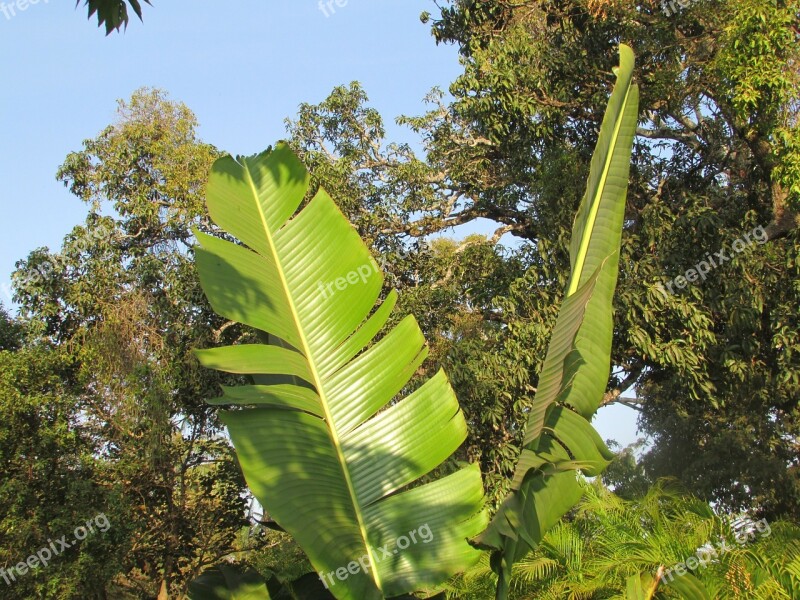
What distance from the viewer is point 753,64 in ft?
23.5

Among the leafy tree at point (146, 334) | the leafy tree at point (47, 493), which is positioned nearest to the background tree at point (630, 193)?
the leafy tree at point (146, 334)

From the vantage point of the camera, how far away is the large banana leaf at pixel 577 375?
2.38 m

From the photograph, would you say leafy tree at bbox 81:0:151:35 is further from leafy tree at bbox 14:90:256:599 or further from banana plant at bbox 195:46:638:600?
leafy tree at bbox 14:90:256:599

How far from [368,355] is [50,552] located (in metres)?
7.99

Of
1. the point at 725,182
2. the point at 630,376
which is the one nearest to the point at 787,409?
the point at 630,376

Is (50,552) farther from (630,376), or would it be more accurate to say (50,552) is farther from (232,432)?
(232,432)

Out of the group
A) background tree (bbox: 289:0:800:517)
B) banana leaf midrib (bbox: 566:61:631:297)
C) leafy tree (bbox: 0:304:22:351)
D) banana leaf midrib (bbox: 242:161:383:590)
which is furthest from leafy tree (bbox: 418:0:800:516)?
leafy tree (bbox: 0:304:22:351)

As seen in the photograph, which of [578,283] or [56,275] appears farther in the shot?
[56,275]

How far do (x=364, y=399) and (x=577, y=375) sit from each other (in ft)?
2.59

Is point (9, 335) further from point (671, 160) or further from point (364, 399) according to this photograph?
point (364, 399)

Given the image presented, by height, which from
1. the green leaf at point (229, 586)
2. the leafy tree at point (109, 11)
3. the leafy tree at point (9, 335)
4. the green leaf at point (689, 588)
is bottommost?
the green leaf at point (689, 588)

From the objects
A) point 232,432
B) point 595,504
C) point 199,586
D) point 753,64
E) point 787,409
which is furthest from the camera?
point 787,409

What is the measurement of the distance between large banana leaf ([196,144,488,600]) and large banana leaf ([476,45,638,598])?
0.81 ft

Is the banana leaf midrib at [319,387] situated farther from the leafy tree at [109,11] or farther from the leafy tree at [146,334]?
the leafy tree at [146,334]
